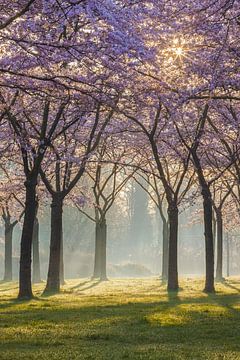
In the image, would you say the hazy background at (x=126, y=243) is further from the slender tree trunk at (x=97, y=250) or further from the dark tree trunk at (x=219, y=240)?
the dark tree trunk at (x=219, y=240)

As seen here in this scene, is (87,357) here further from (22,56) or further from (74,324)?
(22,56)

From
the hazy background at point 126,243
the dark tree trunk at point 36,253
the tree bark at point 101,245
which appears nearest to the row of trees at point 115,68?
the dark tree trunk at point 36,253

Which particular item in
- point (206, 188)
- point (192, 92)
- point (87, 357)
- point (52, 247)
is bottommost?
point (87, 357)

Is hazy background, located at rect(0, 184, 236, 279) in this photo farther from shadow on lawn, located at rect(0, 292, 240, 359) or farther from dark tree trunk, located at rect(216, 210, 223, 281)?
shadow on lawn, located at rect(0, 292, 240, 359)

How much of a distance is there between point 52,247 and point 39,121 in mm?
7853

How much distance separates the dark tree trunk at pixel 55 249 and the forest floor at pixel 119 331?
6.51 meters

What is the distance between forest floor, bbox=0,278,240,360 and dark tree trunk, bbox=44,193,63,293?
6515mm

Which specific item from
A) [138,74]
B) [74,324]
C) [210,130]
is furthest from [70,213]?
[74,324]

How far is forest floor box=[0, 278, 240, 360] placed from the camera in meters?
11.9

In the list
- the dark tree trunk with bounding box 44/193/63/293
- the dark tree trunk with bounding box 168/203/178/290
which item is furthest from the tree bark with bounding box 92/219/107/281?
the dark tree trunk with bounding box 44/193/63/293

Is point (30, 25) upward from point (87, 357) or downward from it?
upward

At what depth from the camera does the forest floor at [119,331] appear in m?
11.9

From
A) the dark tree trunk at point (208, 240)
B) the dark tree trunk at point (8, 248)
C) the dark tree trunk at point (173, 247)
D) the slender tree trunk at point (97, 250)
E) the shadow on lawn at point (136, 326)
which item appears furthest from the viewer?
the dark tree trunk at point (8, 248)

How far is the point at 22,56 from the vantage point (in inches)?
822
